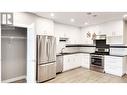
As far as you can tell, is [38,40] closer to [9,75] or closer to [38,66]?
[38,66]

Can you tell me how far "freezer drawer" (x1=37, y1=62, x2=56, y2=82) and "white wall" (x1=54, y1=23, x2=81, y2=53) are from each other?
1184 millimetres

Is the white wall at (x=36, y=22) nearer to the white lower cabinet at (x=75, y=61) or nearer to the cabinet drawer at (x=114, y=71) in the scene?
the white lower cabinet at (x=75, y=61)

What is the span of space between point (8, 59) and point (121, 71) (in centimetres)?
375

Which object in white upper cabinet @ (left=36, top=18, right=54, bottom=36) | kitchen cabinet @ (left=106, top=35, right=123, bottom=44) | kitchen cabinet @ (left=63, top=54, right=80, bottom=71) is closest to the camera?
white upper cabinet @ (left=36, top=18, right=54, bottom=36)

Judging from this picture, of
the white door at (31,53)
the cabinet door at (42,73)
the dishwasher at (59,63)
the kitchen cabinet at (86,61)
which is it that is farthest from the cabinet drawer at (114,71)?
the white door at (31,53)

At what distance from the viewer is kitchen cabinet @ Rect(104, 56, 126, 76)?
381 centimetres

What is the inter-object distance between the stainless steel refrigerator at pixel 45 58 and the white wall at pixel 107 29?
1.74 metres

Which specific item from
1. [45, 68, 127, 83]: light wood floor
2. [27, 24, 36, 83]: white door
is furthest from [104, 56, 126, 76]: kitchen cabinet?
[27, 24, 36, 83]: white door

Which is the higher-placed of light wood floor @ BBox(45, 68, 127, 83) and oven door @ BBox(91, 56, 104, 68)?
oven door @ BBox(91, 56, 104, 68)

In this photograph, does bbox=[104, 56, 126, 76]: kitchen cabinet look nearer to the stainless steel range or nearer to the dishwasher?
the stainless steel range

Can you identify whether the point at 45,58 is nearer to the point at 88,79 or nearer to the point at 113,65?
the point at 88,79

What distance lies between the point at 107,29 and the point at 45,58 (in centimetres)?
273

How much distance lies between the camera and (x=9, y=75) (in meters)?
3.37
